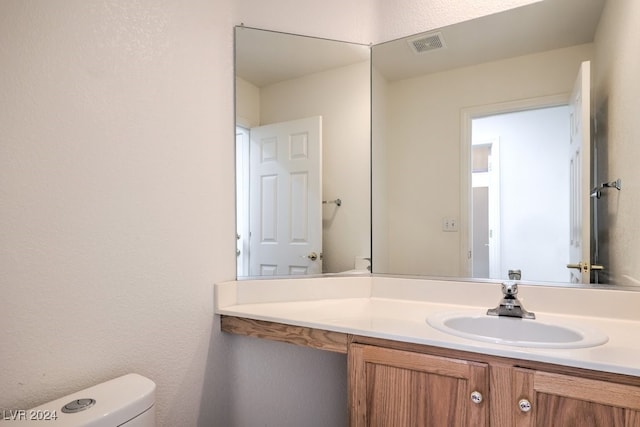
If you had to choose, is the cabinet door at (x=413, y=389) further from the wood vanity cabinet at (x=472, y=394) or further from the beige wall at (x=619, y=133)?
the beige wall at (x=619, y=133)

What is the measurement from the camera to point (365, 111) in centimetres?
170

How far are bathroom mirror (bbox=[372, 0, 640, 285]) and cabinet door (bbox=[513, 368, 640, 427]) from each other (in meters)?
0.58

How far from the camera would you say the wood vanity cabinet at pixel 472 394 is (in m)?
0.81

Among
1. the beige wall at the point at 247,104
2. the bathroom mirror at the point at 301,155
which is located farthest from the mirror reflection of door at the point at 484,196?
the beige wall at the point at 247,104

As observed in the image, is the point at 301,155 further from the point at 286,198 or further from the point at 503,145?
the point at 503,145

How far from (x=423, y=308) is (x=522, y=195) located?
64 cm

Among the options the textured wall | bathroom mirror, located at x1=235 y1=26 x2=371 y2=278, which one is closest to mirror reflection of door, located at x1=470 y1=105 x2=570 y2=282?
bathroom mirror, located at x1=235 y1=26 x2=371 y2=278

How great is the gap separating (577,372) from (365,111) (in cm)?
130

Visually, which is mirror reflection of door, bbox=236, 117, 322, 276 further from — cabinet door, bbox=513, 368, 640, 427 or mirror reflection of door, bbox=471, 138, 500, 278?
cabinet door, bbox=513, 368, 640, 427

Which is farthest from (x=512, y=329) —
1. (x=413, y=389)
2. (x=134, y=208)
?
(x=134, y=208)

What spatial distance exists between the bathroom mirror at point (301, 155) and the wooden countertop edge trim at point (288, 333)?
0.74 feet

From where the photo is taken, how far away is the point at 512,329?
3.95 feet

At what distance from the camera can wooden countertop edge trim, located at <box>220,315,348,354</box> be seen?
1.13m

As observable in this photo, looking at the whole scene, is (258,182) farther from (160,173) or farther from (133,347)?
(133,347)
